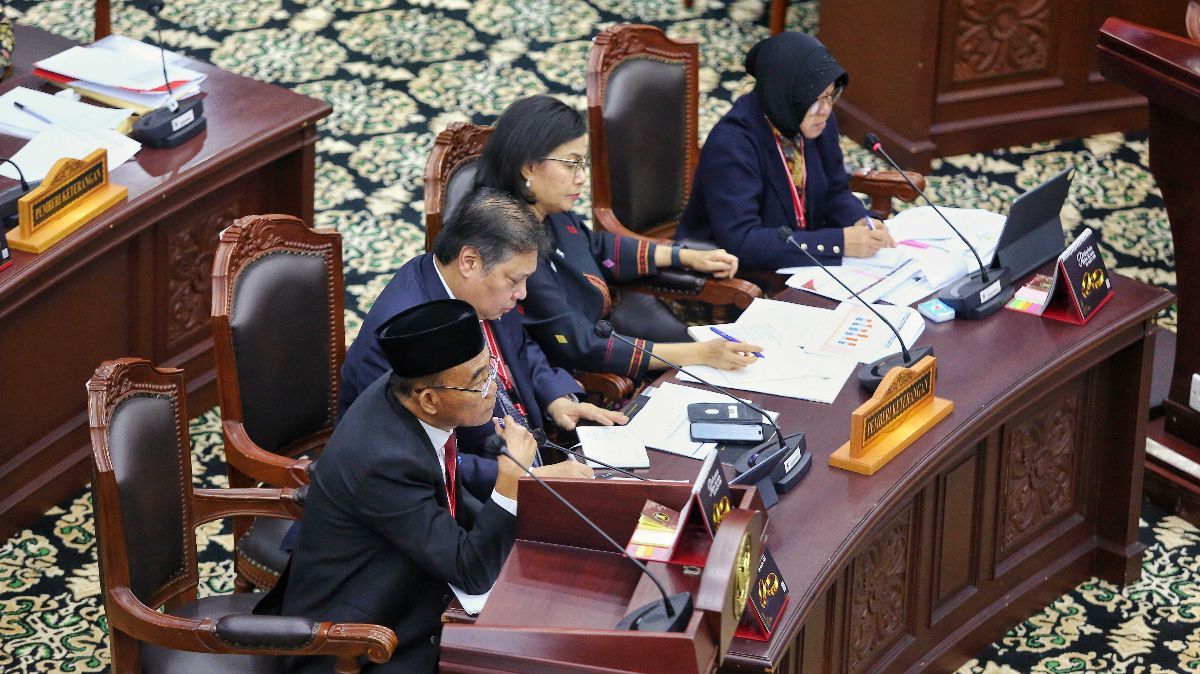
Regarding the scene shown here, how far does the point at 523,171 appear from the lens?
355 centimetres

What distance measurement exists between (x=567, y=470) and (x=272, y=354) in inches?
30.8

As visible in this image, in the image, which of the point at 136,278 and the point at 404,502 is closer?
the point at 404,502

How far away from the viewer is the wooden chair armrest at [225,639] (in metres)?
2.70

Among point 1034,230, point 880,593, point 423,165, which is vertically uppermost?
point 1034,230

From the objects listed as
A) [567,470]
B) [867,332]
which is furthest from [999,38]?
[567,470]

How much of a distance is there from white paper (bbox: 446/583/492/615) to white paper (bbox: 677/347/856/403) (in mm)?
886

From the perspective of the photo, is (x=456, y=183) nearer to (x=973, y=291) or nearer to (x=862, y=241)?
(x=862, y=241)

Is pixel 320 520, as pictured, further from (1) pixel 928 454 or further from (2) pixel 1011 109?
(2) pixel 1011 109

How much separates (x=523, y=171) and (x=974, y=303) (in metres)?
1.09

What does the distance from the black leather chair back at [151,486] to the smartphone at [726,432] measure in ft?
3.29

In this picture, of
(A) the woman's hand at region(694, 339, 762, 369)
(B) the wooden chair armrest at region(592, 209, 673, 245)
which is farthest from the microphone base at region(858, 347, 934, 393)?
(B) the wooden chair armrest at region(592, 209, 673, 245)

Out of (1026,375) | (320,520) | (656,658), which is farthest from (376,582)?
(1026,375)

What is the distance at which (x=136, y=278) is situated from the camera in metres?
4.25

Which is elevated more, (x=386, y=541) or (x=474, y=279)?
(x=474, y=279)
